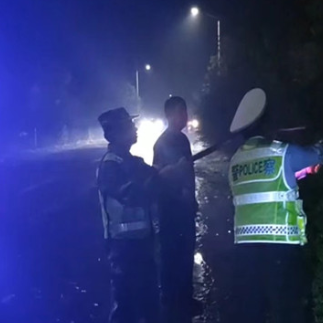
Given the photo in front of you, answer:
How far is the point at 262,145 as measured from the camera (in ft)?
12.6

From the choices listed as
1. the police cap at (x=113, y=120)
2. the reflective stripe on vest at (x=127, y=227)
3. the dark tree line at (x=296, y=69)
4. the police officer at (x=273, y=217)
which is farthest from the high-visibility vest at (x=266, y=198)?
the police cap at (x=113, y=120)

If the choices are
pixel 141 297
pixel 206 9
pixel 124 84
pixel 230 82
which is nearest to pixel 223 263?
pixel 141 297

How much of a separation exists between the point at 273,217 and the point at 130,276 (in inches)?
49.4

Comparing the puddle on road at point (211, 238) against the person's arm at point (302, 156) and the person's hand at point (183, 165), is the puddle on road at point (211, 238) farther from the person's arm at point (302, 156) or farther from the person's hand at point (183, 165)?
the person's arm at point (302, 156)

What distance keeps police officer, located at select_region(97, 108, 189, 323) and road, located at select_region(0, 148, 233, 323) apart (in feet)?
3.82

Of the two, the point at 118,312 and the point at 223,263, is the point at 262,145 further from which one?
the point at 223,263

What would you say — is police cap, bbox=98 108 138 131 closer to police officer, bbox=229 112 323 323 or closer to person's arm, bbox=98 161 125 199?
person's arm, bbox=98 161 125 199

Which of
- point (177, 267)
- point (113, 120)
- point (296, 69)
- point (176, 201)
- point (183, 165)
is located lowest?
point (177, 267)

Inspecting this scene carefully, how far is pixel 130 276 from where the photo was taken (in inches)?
175

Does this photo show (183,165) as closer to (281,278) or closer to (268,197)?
(268,197)

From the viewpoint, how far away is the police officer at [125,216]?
14.4 ft

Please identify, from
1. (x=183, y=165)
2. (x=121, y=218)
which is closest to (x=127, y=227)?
(x=121, y=218)

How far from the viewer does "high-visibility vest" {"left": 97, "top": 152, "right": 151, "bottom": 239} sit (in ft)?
14.5

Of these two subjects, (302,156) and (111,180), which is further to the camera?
(111,180)
